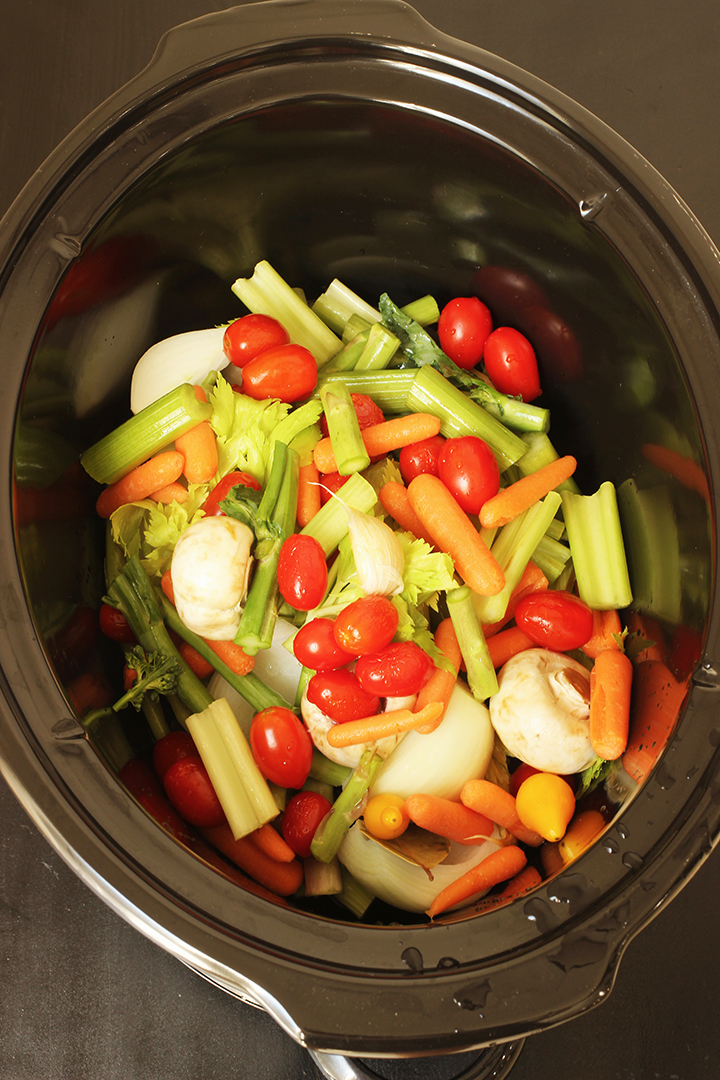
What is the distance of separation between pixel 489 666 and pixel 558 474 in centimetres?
38

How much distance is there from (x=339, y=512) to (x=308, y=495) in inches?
3.5

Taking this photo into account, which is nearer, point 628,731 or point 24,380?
point 24,380

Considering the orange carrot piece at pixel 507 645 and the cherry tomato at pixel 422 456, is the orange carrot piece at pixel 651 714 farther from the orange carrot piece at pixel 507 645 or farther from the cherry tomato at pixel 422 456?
the cherry tomato at pixel 422 456

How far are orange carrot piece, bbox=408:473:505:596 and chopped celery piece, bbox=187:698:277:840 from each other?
17.8 inches

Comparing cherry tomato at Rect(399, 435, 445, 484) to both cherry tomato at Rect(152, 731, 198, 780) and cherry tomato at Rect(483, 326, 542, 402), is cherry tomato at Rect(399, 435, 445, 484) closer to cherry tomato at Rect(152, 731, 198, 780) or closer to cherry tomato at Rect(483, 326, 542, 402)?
cherry tomato at Rect(483, 326, 542, 402)

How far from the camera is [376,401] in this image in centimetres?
132

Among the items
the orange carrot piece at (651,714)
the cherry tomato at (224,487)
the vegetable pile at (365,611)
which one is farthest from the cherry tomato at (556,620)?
A: the cherry tomato at (224,487)

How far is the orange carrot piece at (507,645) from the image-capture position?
1219 mm

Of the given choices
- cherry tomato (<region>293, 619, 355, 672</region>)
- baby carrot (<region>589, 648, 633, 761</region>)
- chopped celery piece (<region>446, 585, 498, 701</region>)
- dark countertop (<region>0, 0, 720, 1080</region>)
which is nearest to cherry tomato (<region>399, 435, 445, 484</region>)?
chopped celery piece (<region>446, 585, 498, 701</region>)

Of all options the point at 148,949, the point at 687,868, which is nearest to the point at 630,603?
the point at 687,868

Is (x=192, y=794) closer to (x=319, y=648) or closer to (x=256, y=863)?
(x=256, y=863)

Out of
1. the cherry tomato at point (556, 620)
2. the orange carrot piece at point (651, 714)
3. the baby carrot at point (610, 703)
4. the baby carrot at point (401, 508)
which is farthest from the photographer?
the baby carrot at point (401, 508)

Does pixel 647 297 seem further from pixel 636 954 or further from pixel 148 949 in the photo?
pixel 148 949

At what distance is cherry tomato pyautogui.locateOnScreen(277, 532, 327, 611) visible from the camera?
1.11 m
